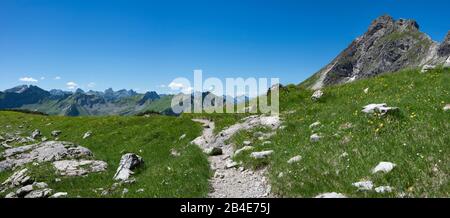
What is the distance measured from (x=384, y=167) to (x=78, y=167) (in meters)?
18.2

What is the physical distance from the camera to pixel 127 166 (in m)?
21.7

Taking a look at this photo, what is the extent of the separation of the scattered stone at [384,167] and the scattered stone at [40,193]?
14834mm

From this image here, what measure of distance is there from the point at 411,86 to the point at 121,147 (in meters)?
23.4

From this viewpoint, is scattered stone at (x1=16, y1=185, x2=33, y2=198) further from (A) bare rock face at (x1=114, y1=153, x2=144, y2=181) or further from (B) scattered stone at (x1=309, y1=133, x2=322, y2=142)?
(B) scattered stone at (x1=309, y1=133, x2=322, y2=142)

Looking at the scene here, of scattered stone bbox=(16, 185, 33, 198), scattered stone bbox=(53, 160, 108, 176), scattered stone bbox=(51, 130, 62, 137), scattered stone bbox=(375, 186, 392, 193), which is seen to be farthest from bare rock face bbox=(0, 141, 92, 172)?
scattered stone bbox=(375, 186, 392, 193)

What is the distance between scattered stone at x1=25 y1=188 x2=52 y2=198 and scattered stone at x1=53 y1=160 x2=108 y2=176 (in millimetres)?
3176

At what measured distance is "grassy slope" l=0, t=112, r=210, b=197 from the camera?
53.2 ft

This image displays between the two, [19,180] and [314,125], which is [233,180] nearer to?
[314,125]

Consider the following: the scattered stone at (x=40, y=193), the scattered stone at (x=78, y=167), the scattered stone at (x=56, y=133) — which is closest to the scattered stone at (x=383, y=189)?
the scattered stone at (x=40, y=193)

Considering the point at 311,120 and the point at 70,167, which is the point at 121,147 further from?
the point at 311,120

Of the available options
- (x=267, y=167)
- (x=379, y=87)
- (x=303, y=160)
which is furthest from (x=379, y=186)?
(x=379, y=87)
